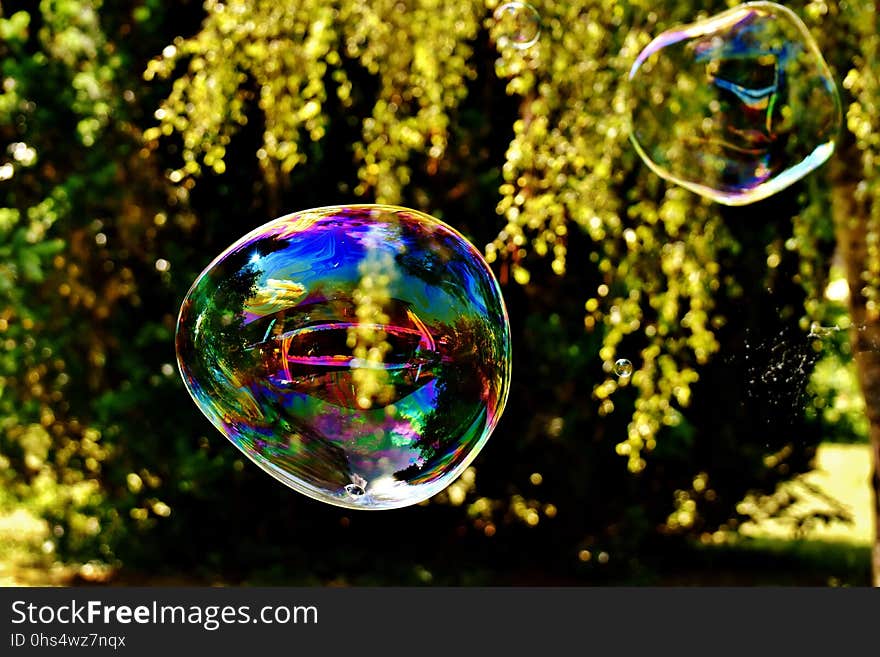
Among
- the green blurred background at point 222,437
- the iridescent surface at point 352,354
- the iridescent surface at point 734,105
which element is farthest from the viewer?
the green blurred background at point 222,437

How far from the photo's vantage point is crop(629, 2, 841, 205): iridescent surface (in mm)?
2680

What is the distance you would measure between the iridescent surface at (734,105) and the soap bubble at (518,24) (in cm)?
29

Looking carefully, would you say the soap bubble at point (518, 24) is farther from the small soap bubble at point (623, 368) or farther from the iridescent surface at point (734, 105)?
the small soap bubble at point (623, 368)

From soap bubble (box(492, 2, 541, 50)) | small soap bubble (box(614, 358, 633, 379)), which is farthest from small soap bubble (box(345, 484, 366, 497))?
soap bubble (box(492, 2, 541, 50))

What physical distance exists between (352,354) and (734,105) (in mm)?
1303

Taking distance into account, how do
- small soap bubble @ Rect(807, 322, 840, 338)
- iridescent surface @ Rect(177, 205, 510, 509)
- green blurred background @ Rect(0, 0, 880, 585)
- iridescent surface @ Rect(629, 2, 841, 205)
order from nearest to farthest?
iridescent surface @ Rect(177, 205, 510, 509), iridescent surface @ Rect(629, 2, 841, 205), small soap bubble @ Rect(807, 322, 840, 338), green blurred background @ Rect(0, 0, 880, 585)

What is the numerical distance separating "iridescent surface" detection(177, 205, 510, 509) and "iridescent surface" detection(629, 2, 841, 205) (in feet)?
2.55

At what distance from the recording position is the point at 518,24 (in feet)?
9.16

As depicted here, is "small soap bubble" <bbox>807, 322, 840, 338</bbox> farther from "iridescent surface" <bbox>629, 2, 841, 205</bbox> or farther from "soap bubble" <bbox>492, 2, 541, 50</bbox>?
"soap bubble" <bbox>492, 2, 541, 50</bbox>

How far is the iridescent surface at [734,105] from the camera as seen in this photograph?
2.68 m

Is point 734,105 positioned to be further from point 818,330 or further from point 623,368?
point 818,330

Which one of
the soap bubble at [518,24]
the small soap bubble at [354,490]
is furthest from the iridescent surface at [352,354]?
the soap bubble at [518,24]

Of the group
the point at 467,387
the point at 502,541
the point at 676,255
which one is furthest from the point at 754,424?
the point at 467,387

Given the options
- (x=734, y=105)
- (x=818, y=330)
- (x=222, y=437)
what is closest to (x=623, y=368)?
(x=734, y=105)
